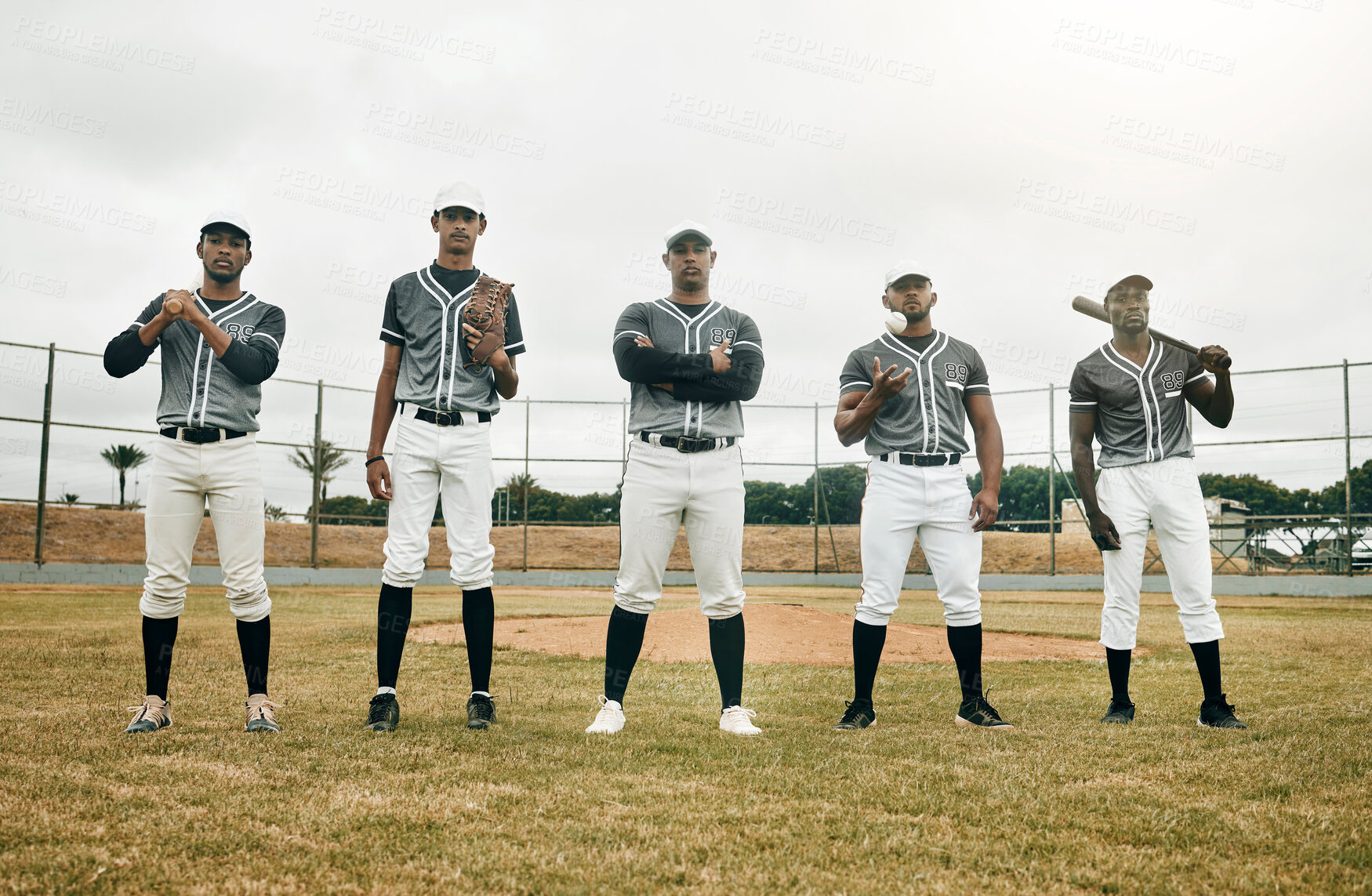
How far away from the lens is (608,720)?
4.05 meters

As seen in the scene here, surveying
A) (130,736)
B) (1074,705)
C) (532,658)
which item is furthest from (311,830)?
(532,658)

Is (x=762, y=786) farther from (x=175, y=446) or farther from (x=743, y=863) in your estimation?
(x=175, y=446)

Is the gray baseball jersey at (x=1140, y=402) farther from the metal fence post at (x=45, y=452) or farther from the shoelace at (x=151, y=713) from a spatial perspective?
the metal fence post at (x=45, y=452)

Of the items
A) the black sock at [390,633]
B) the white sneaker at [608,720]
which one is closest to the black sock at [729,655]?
the white sneaker at [608,720]

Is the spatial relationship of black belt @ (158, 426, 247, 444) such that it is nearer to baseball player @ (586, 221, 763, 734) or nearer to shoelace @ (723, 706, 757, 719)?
baseball player @ (586, 221, 763, 734)

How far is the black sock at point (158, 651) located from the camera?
160 inches

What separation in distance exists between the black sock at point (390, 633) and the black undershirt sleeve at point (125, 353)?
4.85 ft

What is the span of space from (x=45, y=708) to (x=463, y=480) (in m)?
2.24

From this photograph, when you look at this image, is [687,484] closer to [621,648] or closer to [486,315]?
[621,648]

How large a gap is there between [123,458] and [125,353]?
1960 centimetres

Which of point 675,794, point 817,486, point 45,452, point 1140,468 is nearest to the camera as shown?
point 675,794

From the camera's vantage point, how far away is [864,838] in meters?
2.49

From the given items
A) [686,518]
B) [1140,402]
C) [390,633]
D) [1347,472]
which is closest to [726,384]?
[686,518]

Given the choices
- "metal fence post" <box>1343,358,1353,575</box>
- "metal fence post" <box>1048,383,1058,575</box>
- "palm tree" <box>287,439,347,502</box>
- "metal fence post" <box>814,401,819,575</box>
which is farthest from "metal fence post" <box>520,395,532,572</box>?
"metal fence post" <box>1343,358,1353,575</box>
